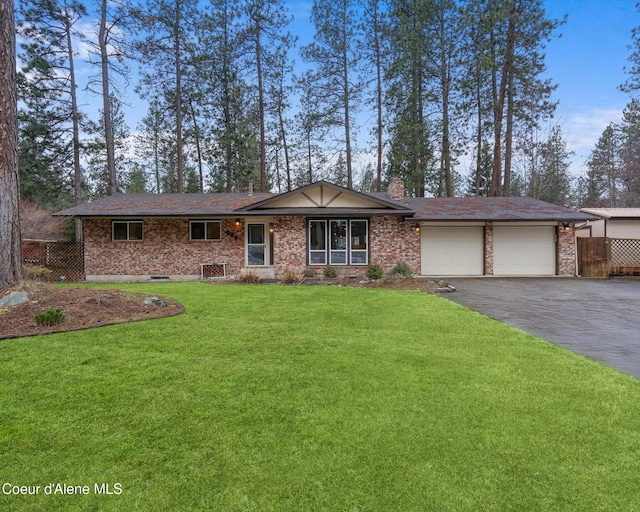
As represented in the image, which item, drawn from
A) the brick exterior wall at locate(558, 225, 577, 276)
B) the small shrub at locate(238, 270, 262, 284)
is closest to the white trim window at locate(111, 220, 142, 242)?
the small shrub at locate(238, 270, 262, 284)

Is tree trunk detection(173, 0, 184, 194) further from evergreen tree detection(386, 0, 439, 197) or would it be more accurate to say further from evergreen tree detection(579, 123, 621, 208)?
evergreen tree detection(579, 123, 621, 208)

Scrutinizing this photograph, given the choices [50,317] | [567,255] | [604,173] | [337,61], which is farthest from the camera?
[604,173]

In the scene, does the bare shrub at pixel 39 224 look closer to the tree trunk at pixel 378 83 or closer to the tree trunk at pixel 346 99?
the tree trunk at pixel 346 99

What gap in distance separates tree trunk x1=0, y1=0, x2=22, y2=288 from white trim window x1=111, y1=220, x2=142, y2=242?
7.62 meters

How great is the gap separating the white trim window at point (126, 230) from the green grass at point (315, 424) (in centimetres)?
1069

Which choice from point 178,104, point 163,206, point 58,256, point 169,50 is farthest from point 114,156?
point 163,206

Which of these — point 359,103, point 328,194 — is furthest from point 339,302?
point 359,103

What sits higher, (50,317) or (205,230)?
(205,230)

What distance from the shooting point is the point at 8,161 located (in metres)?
7.14

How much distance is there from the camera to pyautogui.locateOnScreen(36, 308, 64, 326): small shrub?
557 centimetres

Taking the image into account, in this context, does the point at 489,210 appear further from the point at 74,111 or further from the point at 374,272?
the point at 74,111

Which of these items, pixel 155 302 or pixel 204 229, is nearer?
pixel 155 302

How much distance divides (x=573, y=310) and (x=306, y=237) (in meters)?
9.28

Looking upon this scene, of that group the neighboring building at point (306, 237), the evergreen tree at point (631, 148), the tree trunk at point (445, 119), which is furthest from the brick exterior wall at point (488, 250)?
the evergreen tree at point (631, 148)
